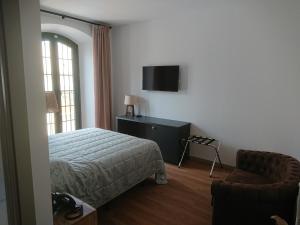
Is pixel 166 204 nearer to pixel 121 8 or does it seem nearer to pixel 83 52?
pixel 121 8

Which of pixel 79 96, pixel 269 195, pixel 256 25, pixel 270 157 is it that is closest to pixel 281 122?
pixel 270 157

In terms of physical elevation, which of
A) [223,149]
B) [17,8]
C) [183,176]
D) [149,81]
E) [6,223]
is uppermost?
[17,8]

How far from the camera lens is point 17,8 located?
0.89 m

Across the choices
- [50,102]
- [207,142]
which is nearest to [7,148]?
[50,102]

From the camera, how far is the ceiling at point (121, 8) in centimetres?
338

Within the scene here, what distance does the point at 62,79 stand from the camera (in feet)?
16.2

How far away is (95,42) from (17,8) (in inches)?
157

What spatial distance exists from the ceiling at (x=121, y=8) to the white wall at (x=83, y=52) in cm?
26

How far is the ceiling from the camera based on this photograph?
338 cm

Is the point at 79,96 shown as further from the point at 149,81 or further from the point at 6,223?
the point at 6,223

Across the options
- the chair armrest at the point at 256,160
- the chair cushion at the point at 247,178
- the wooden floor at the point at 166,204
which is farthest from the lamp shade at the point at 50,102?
the chair armrest at the point at 256,160

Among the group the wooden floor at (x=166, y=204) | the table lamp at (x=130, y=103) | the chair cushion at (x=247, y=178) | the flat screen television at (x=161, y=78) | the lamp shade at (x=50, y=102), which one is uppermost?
the flat screen television at (x=161, y=78)

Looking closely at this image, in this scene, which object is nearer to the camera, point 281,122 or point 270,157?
point 270,157

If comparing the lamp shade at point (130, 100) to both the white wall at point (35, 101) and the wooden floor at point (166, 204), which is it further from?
the white wall at point (35, 101)
